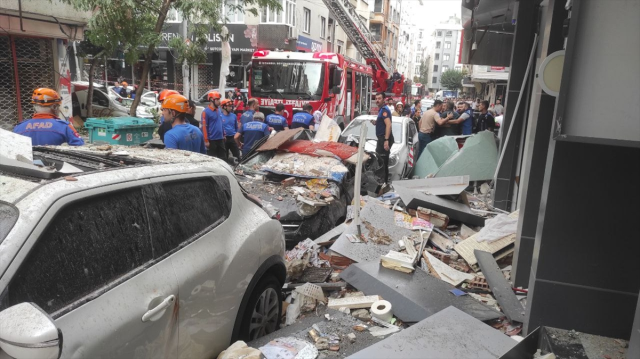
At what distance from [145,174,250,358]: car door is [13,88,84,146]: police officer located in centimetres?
280

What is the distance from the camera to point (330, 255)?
5.43m

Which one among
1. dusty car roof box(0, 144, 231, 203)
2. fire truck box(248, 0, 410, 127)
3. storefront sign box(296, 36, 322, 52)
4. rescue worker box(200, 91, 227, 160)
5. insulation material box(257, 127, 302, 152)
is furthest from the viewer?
storefront sign box(296, 36, 322, 52)

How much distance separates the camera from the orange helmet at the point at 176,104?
6020 mm

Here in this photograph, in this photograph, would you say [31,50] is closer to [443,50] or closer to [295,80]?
[295,80]

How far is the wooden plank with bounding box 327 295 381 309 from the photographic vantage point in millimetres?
4316

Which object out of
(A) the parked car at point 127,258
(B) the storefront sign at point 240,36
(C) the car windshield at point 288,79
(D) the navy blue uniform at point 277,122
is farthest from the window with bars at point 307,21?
(A) the parked car at point 127,258

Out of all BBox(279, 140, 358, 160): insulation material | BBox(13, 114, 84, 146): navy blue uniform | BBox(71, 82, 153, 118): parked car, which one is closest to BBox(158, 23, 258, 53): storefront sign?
BBox(71, 82, 153, 118): parked car

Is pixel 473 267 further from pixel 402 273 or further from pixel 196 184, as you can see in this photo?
pixel 196 184

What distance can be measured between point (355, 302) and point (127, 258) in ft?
8.13

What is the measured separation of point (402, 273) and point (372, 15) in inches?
2044

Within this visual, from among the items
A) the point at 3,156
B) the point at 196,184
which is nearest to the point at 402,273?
the point at 196,184

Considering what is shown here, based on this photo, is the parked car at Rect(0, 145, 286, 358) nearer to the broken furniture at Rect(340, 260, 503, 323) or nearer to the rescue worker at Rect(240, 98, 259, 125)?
the broken furniture at Rect(340, 260, 503, 323)

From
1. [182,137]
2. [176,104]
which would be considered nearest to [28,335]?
[182,137]

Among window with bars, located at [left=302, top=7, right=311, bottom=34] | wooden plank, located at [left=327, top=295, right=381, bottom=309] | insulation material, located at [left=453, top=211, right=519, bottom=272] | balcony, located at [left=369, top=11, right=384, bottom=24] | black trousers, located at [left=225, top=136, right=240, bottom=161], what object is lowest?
wooden plank, located at [left=327, top=295, right=381, bottom=309]
